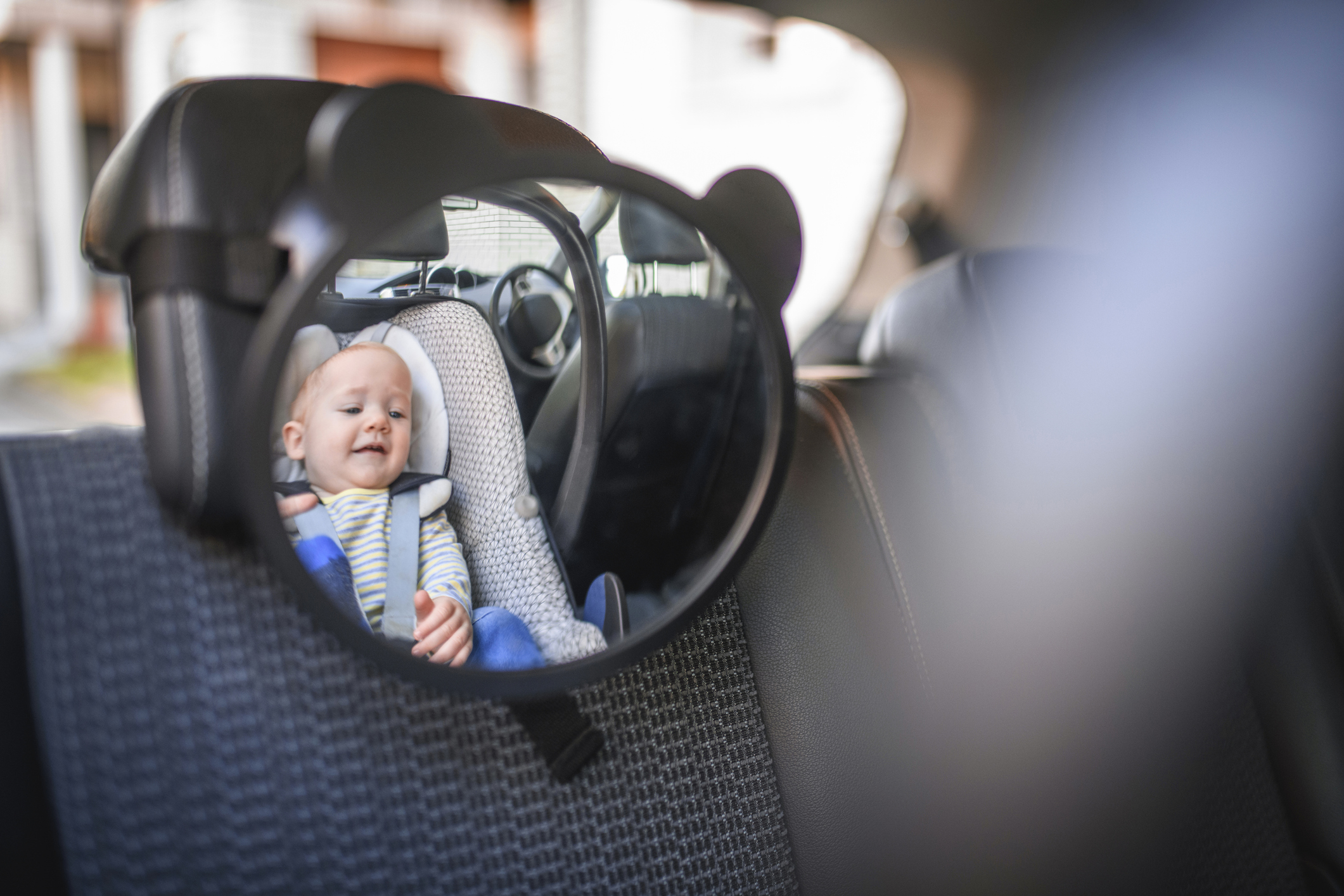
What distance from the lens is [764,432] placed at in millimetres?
739

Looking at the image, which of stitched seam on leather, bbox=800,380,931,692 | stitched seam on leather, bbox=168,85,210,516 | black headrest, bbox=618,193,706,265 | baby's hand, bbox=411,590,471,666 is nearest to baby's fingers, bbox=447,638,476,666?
baby's hand, bbox=411,590,471,666

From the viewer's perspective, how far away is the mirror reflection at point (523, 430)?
660 millimetres

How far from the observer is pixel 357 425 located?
69 cm

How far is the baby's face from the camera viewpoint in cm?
65

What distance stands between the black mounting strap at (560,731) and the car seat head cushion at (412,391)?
216 mm

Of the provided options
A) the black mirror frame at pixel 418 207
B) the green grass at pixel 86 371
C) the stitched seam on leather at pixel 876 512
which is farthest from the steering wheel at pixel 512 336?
the green grass at pixel 86 371

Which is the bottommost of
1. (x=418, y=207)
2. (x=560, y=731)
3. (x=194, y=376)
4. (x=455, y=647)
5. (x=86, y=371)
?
(x=86, y=371)

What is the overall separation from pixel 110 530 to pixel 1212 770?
117cm

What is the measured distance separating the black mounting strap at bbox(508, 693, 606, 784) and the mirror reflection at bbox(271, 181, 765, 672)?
0.08 metres

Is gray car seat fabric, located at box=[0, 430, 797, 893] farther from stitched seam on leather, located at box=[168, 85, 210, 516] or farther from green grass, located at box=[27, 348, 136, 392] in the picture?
green grass, located at box=[27, 348, 136, 392]

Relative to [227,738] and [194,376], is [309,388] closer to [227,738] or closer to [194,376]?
[194,376]

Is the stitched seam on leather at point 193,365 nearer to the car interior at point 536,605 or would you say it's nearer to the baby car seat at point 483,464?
the car interior at point 536,605

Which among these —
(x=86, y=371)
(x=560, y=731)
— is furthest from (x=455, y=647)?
(x=86, y=371)

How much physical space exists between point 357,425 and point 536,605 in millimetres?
206
